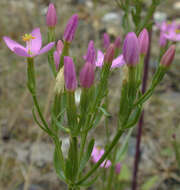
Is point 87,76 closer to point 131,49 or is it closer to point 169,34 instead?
point 131,49

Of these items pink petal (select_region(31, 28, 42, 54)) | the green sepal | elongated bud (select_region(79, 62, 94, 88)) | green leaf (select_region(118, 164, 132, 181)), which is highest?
pink petal (select_region(31, 28, 42, 54))

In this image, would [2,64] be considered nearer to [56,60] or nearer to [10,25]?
[10,25]

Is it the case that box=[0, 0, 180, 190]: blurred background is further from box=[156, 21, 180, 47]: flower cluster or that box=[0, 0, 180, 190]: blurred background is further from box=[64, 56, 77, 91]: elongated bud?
box=[64, 56, 77, 91]: elongated bud

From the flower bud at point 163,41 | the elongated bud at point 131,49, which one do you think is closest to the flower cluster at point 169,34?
the flower bud at point 163,41

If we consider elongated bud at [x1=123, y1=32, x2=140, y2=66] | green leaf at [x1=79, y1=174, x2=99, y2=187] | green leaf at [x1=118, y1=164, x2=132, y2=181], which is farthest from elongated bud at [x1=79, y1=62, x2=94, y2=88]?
green leaf at [x1=118, y1=164, x2=132, y2=181]

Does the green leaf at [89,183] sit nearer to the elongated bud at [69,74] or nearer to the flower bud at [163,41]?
the elongated bud at [69,74]

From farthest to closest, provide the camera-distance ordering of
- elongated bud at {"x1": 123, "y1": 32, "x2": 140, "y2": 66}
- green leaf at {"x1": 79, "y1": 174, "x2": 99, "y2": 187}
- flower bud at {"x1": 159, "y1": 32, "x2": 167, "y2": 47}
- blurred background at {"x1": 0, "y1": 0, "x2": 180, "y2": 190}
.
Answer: blurred background at {"x1": 0, "y1": 0, "x2": 180, "y2": 190}
flower bud at {"x1": 159, "y1": 32, "x2": 167, "y2": 47}
green leaf at {"x1": 79, "y1": 174, "x2": 99, "y2": 187}
elongated bud at {"x1": 123, "y1": 32, "x2": 140, "y2": 66}
